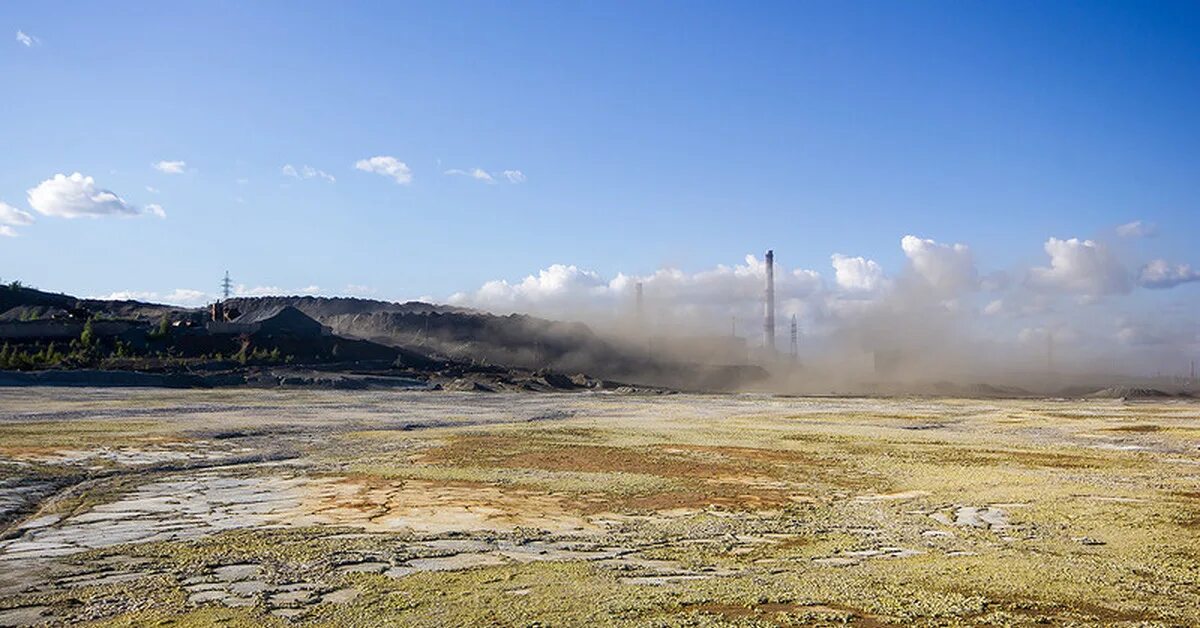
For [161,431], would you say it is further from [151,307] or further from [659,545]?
[151,307]

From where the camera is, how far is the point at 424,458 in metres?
22.7

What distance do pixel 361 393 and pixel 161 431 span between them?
29614 mm

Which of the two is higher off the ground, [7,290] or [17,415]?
[7,290]

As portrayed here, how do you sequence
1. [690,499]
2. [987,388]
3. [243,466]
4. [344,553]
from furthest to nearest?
[987,388] → [243,466] → [690,499] → [344,553]

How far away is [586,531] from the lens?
41.8ft

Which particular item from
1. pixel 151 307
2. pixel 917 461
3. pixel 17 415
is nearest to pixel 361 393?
pixel 17 415

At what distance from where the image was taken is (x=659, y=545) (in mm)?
11742

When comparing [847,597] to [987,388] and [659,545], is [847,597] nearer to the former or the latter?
[659,545]

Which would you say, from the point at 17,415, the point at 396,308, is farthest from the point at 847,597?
the point at 396,308

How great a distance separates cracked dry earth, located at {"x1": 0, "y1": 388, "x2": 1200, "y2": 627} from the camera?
8.59m

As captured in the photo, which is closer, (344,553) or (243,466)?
(344,553)

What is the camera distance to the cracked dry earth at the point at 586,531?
8594 mm

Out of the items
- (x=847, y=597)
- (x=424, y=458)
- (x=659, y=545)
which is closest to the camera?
(x=847, y=597)

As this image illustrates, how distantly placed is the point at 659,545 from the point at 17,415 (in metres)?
31.5
